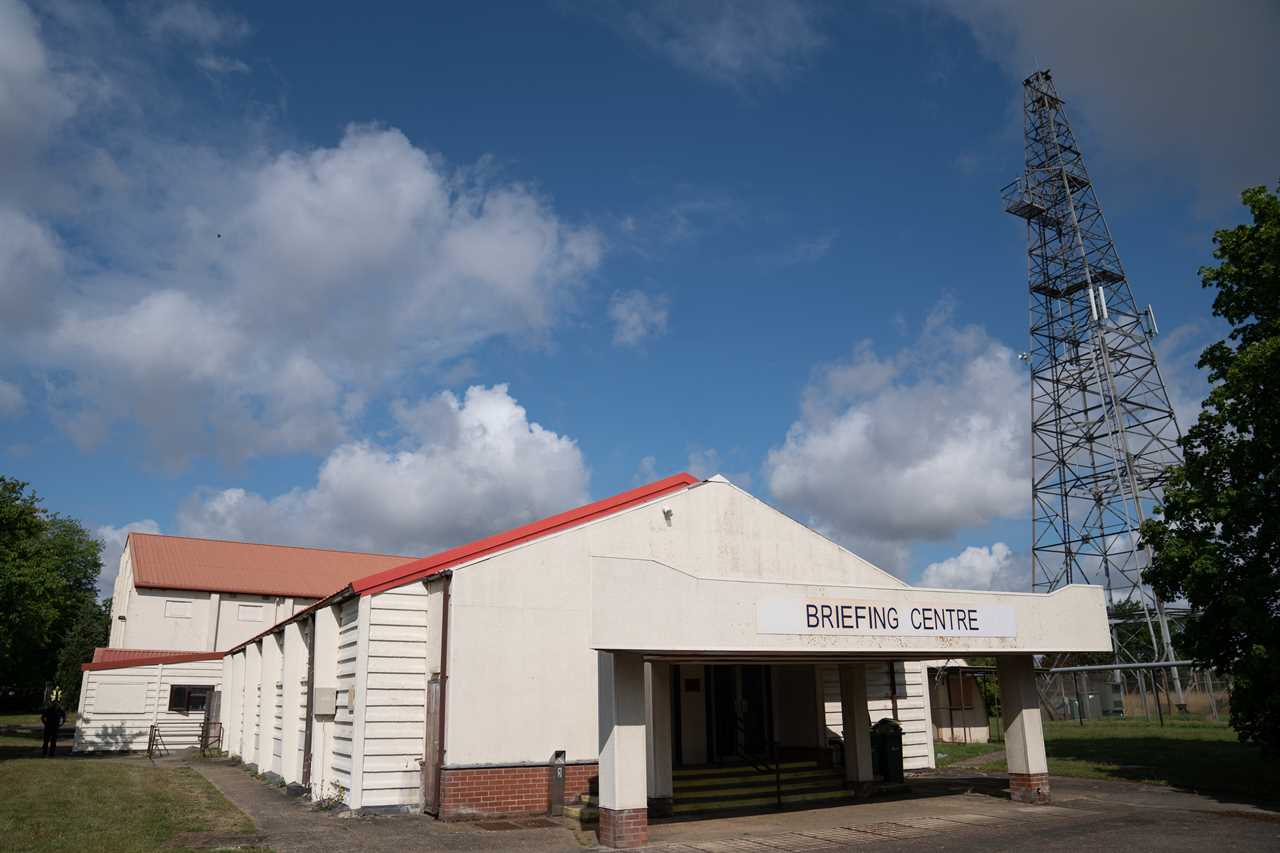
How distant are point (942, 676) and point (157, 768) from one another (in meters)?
24.9

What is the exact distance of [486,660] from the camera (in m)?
15.9

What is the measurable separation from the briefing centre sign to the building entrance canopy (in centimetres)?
2

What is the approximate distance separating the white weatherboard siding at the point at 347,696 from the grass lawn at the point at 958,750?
15875mm

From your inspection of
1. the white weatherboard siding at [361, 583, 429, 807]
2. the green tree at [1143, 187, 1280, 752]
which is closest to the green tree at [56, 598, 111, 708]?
the white weatherboard siding at [361, 583, 429, 807]

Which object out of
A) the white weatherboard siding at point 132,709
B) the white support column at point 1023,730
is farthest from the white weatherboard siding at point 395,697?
the white weatherboard siding at point 132,709

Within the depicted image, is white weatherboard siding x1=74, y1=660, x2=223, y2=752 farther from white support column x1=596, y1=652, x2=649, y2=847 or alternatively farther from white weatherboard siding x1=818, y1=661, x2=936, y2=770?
white support column x1=596, y1=652, x2=649, y2=847

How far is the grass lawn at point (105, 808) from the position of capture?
12.5 m

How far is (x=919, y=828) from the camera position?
559 inches

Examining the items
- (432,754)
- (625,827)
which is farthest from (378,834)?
(625,827)

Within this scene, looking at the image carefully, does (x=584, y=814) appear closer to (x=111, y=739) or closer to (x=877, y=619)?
(x=877, y=619)

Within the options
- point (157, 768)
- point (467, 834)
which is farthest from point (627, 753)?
point (157, 768)

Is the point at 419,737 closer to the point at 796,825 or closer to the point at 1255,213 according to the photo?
the point at 796,825

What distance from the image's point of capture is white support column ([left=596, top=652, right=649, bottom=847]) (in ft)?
41.5

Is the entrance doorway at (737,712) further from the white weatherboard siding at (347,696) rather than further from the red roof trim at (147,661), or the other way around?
the red roof trim at (147,661)
